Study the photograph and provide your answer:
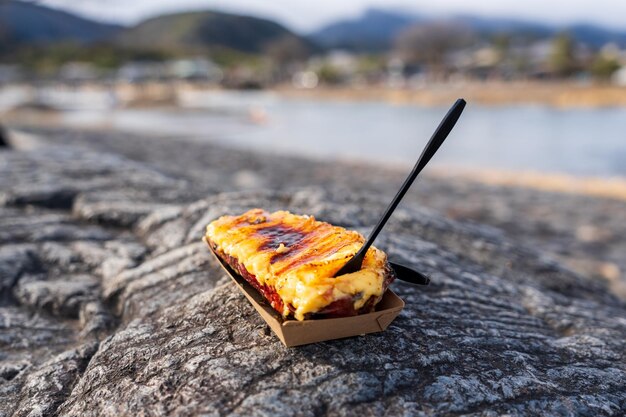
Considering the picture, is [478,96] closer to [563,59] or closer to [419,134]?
[563,59]

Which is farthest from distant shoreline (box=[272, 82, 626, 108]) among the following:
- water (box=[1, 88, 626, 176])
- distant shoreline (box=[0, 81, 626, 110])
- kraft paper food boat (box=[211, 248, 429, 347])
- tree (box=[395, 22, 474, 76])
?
kraft paper food boat (box=[211, 248, 429, 347])

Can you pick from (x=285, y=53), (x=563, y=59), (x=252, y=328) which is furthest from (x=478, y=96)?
(x=285, y=53)

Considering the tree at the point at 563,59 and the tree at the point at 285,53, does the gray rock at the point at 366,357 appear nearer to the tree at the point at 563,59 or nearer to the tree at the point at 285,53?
the tree at the point at 563,59

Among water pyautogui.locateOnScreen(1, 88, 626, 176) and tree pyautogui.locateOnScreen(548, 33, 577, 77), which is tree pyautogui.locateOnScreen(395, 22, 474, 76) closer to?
tree pyautogui.locateOnScreen(548, 33, 577, 77)

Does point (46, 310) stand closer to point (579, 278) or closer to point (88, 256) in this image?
point (88, 256)

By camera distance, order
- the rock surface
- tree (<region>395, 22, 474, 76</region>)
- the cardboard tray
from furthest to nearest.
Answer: tree (<region>395, 22, 474, 76</region>) < the rock surface < the cardboard tray

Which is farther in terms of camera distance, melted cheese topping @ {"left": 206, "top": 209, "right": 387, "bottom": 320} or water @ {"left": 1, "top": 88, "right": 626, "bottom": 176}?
water @ {"left": 1, "top": 88, "right": 626, "bottom": 176}

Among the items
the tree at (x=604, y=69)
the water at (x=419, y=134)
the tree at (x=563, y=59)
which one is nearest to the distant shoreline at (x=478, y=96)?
the tree at (x=604, y=69)

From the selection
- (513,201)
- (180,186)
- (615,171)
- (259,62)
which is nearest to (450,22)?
(259,62)
